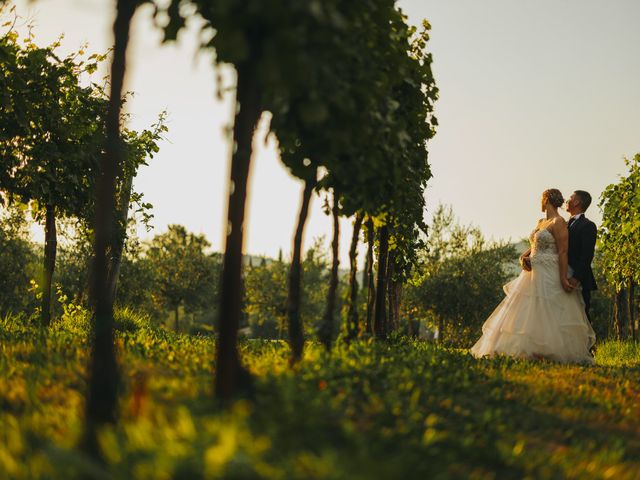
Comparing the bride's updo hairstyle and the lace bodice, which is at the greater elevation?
the bride's updo hairstyle

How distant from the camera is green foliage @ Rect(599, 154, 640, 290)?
20.7 m

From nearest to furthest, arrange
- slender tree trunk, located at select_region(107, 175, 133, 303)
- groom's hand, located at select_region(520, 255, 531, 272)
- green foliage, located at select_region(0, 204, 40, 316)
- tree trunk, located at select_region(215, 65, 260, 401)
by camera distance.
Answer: tree trunk, located at select_region(215, 65, 260, 401), groom's hand, located at select_region(520, 255, 531, 272), slender tree trunk, located at select_region(107, 175, 133, 303), green foliage, located at select_region(0, 204, 40, 316)

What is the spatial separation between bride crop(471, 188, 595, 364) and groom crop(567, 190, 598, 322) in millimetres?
215

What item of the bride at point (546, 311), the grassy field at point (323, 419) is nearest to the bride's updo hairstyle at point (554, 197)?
the bride at point (546, 311)

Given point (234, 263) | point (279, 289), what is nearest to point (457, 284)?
point (279, 289)

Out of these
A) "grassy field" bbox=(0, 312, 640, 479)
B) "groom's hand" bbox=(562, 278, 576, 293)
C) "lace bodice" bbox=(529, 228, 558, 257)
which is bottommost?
"grassy field" bbox=(0, 312, 640, 479)

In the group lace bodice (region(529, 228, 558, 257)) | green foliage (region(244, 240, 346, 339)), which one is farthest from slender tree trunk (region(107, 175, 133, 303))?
green foliage (region(244, 240, 346, 339))

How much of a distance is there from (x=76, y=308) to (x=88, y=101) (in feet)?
16.2

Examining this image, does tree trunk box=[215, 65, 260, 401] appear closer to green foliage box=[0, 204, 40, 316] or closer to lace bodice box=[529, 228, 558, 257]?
lace bodice box=[529, 228, 558, 257]

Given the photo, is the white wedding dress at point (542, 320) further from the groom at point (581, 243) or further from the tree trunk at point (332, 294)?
the tree trunk at point (332, 294)

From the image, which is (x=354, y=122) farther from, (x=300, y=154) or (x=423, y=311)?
(x=423, y=311)

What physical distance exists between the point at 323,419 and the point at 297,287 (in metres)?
3.29

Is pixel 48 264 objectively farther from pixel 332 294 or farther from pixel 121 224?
pixel 332 294

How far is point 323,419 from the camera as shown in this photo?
16.8ft
